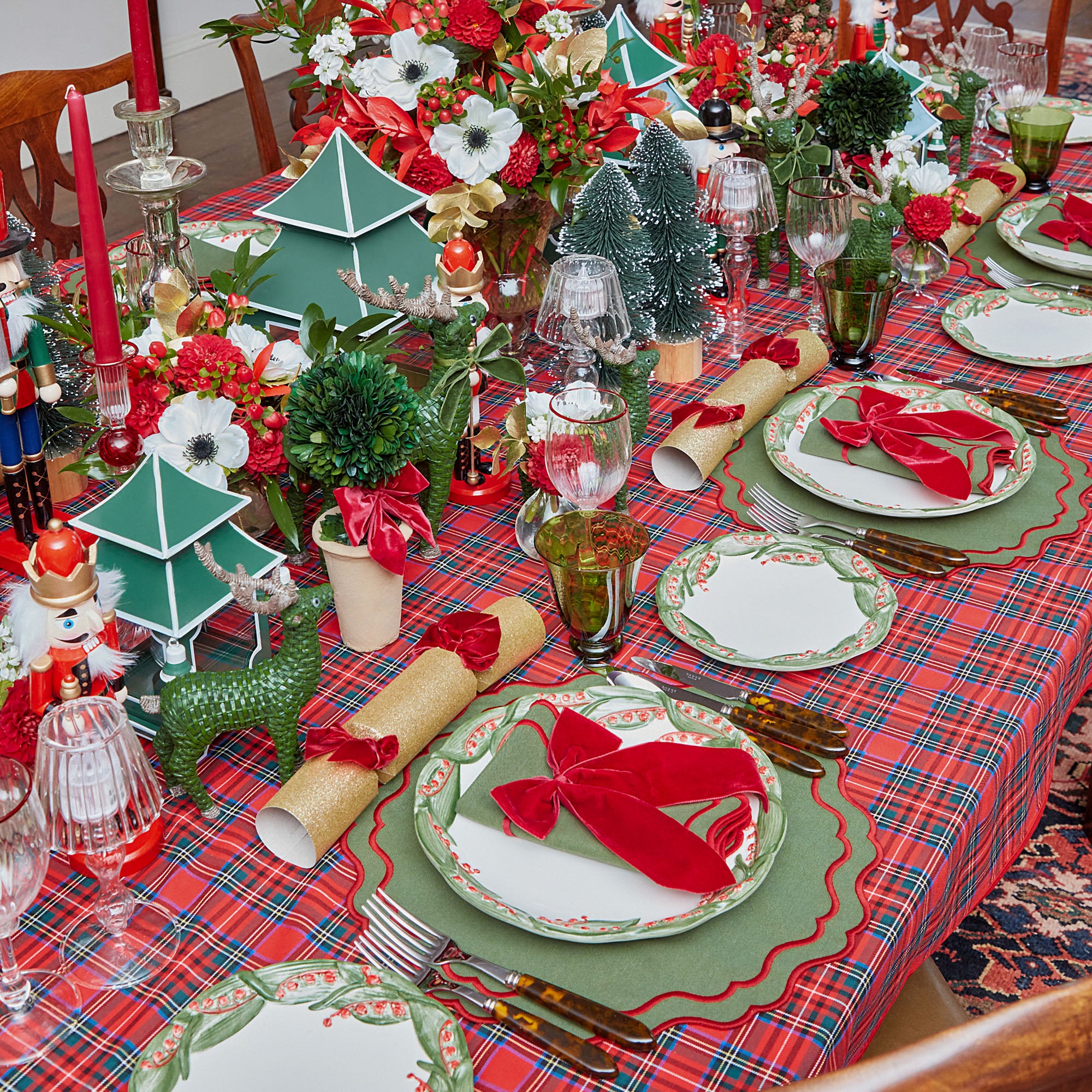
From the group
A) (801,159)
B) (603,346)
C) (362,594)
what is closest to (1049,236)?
Result: (801,159)

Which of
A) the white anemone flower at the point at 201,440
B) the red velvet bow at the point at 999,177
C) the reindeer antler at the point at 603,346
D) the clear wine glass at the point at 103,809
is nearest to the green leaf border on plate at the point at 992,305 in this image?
the red velvet bow at the point at 999,177

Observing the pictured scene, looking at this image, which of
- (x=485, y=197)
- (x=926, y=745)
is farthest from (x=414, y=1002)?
(x=485, y=197)

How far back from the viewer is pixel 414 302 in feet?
3.91

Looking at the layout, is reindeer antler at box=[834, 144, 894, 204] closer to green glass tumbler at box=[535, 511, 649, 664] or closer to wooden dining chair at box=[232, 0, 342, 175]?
green glass tumbler at box=[535, 511, 649, 664]

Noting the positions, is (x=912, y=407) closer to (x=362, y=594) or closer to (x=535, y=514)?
(x=535, y=514)

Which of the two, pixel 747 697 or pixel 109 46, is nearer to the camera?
pixel 747 697

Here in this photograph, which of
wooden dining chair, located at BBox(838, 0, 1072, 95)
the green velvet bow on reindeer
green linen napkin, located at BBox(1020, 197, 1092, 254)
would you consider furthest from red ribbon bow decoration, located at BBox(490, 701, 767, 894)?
wooden dining chair, located at BBox(838, 0, 1072, 95)

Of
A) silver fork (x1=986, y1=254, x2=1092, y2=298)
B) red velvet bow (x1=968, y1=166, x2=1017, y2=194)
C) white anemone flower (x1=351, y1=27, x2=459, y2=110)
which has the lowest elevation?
silver fork (x1=986, y1=254, x2=1092, y2=298)

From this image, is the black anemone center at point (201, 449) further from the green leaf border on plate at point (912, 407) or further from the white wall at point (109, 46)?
the white wall at point (109, 46)

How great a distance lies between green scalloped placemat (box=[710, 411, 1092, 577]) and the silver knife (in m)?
0.25

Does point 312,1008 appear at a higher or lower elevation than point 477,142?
lower

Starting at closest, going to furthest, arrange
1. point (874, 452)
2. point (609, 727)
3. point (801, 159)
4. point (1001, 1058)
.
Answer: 1. point (1001, 1058)
2. point (609, 727)
3. point (874, 452)
4. point (801, 159)

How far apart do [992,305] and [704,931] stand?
1166 mm

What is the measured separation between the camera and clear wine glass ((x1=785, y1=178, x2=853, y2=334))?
5.00 feet
